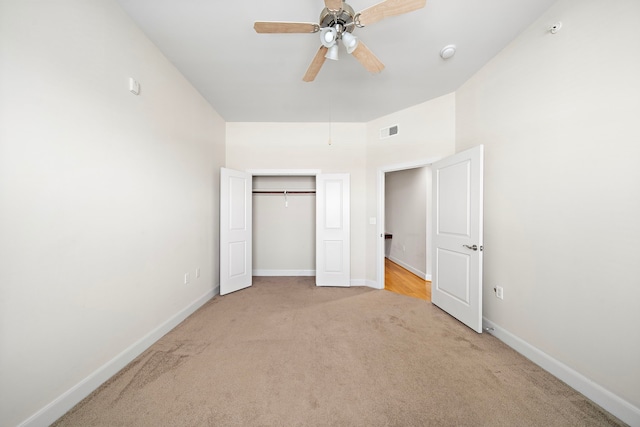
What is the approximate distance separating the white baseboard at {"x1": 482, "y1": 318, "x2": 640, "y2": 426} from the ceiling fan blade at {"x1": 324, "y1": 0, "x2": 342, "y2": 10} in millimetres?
2986

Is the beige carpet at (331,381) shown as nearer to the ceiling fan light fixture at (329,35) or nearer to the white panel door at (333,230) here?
the white panel door at (333,230)

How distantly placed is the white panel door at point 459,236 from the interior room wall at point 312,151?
48.4 inches

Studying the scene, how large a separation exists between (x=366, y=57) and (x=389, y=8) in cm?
35

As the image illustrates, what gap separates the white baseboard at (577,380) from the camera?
4.22 ft

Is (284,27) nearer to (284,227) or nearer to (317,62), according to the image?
(317,62)

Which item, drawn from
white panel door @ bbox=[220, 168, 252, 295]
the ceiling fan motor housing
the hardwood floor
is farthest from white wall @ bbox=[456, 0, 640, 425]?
white panel door @ bbox=[220, 168, 252, 295]

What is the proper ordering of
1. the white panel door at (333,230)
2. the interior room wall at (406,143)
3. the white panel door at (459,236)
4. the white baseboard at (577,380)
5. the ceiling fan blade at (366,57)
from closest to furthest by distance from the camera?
the white baseboard at (577,380)
the ceiling fan blade at (366,57)
the white panel door at (459,236)
the interior room wall at (406,143)
the white panel door at (333,230)

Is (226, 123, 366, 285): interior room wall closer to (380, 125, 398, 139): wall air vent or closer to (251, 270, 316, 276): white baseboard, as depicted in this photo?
(380, 125, 398, 139): wall air vent

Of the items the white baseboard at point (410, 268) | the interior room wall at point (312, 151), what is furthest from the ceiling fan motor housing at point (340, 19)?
the white baseboard at point (410, 268)

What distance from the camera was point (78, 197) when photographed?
1.43 meters

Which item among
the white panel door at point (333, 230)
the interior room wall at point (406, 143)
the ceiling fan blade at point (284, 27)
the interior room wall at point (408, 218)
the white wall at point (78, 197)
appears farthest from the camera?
the interior room wall at point (408, 218)

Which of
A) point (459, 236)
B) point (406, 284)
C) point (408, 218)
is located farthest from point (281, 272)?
point (459, 236)

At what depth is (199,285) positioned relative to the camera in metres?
2.88

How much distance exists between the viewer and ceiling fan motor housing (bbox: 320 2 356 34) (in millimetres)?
1434
